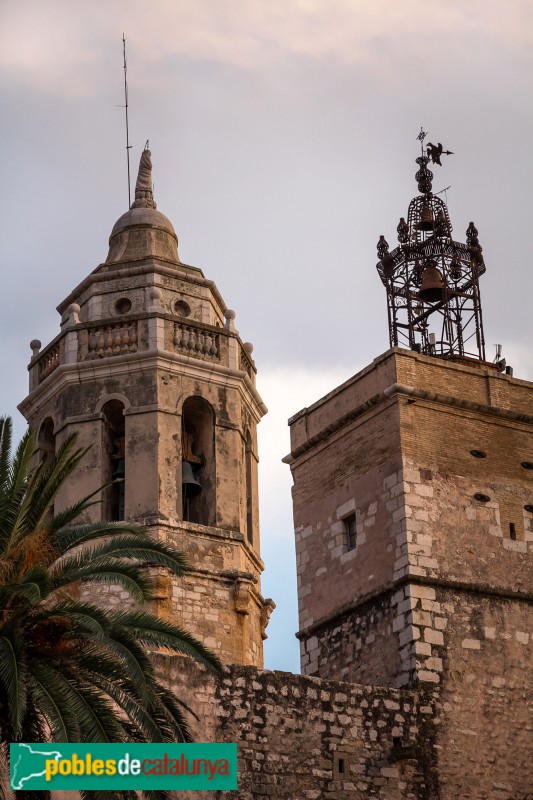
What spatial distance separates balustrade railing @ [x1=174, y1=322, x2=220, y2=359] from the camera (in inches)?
1489

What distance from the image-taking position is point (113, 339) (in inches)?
Result: 1487

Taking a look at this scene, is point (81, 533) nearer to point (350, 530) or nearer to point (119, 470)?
point (350, 530)

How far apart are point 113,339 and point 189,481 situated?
132 inches

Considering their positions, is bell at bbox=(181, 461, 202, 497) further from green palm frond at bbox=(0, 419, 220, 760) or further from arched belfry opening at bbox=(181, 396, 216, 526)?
green palm frond at bbox=(0, 419, 220, 760)

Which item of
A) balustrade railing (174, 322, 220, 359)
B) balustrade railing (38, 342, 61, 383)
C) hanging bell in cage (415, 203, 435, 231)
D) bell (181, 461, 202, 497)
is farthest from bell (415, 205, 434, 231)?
balustrade railing (38, 342, 61, 383)

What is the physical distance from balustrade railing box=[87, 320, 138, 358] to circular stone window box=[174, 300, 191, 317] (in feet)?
4.05

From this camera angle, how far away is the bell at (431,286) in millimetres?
34562

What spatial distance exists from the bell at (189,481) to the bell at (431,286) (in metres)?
5.67

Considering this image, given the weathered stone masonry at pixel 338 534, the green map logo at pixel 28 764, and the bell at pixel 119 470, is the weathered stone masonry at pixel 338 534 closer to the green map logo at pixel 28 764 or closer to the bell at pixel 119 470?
the bell at pixel 119 470

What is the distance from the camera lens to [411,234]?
35125 millimetres

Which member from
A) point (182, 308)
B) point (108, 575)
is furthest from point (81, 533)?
point (182, 308)

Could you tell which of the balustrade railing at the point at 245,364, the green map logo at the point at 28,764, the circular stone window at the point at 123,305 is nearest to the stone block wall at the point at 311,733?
the green map logo at the point at 28,764

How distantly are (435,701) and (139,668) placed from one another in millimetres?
7303

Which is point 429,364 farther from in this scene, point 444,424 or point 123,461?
point 123,461
